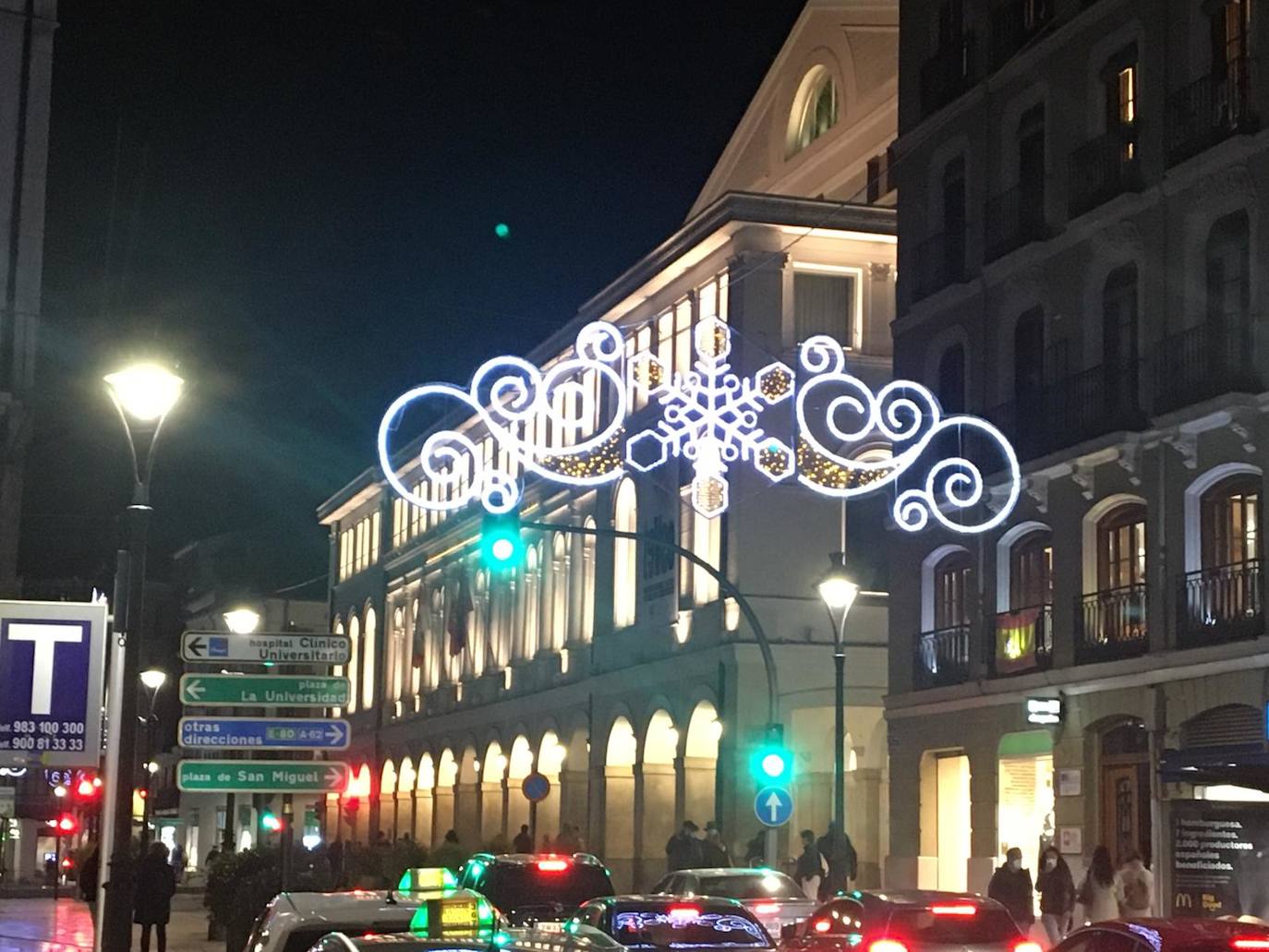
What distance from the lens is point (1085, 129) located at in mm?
32500

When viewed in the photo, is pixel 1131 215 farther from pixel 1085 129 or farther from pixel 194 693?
pixel 194 693

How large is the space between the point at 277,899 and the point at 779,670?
32998 millimetres

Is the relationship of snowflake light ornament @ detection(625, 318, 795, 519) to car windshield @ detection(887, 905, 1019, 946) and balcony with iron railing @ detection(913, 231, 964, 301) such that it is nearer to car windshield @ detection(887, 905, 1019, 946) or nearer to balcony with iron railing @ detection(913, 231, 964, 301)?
balcony with iron railing @ detection(913, 231, 964, 301)

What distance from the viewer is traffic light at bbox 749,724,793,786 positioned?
32.2 meters

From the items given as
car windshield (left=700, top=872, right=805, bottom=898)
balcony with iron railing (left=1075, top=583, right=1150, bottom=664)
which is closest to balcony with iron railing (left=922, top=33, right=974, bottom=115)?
balcony with iron railing (left=1075, top=583, right=1150, bottom=664)

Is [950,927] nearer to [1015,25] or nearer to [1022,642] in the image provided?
[1022,642]

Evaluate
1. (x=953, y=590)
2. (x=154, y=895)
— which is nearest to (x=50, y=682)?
(x=154, y=895)

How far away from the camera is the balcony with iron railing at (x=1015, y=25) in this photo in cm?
3409

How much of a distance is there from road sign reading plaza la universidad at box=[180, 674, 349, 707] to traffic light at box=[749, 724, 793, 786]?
13407 millimetres

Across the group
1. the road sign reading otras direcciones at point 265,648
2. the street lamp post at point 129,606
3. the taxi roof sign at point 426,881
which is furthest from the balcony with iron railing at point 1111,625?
the taxi roof sign at point 426,881

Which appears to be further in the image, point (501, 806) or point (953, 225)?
point (501, 806)

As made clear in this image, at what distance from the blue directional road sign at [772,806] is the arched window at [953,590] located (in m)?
5.73

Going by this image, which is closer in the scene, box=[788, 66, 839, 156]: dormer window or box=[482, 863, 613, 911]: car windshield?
box=[482, 863, 613, 911]: car windshield

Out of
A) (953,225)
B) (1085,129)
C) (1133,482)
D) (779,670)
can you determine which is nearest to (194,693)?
(1133,482)
